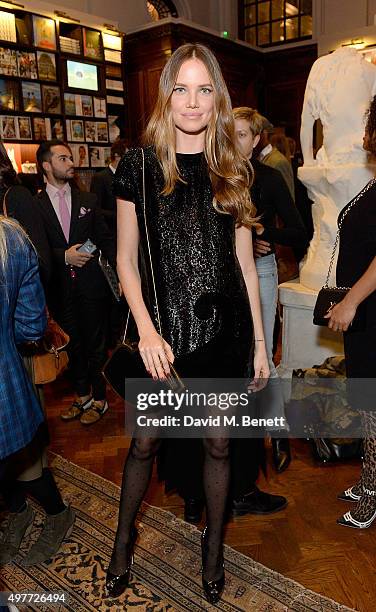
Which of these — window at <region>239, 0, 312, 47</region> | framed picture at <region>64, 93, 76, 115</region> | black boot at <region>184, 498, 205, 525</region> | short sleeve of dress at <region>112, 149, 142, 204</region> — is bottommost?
black boot at <region>184, 498, 205, 525</region>

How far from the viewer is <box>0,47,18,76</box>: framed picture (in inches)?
241

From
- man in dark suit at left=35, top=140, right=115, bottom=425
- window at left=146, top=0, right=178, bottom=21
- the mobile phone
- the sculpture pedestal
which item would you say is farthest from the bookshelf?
the sculpture pedestal

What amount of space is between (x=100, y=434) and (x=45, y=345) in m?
1.38

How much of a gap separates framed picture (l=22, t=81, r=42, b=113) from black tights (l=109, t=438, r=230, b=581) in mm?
5775

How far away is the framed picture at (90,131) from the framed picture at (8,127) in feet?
3.87

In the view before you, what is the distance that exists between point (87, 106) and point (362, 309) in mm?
6188

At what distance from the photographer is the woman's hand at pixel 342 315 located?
205 cm

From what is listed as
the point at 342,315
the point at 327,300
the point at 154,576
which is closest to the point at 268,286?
the point at 327,300

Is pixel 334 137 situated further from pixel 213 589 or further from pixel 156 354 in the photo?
pixel 213 589

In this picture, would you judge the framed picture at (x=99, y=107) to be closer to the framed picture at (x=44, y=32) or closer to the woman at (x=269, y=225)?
the framed picture at (x=44, y=32)

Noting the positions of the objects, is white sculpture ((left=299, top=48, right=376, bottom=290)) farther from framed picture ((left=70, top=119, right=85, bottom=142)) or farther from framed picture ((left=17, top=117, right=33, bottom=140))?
framed picture ((left=70, top=119, right=85, bottom=142))

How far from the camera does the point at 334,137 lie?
3428 mm

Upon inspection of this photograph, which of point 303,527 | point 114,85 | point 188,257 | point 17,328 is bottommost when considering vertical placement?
point 303,527

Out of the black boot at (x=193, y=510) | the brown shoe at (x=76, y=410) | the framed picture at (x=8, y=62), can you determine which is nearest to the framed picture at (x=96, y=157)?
the framed picture at (x=8, y=62)
